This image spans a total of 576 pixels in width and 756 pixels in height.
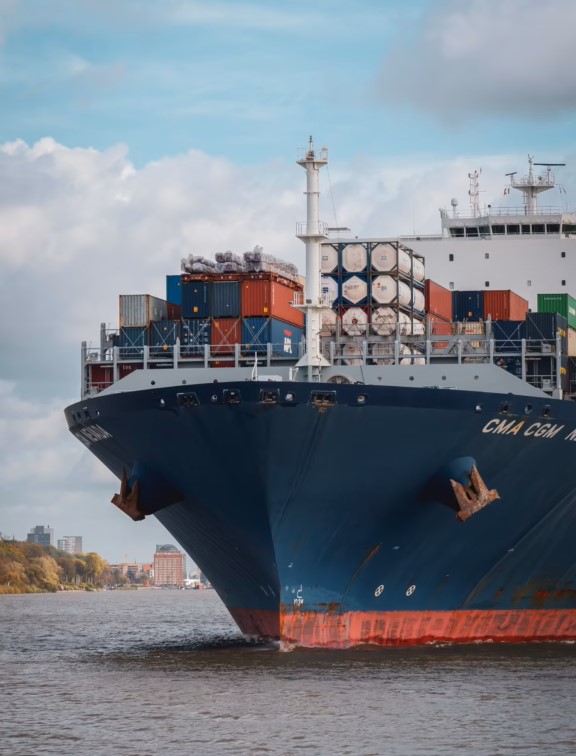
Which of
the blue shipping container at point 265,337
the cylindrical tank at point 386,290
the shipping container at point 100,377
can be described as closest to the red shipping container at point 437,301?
the cylindrical tank at point 386,290

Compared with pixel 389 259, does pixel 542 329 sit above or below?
below

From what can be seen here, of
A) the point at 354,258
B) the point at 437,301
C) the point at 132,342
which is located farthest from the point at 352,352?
the point at 132,342

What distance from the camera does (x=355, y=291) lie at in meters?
34.5

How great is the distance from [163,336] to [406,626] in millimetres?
9405

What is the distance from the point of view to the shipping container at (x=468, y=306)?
1471 inches

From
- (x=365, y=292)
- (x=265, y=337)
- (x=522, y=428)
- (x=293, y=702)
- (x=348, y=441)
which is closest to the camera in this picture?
(x=293, y=702)

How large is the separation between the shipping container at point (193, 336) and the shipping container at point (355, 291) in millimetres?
3444

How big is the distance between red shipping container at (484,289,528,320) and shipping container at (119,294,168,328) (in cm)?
871

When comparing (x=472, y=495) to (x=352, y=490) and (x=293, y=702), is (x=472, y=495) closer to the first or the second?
(x=352, y=490)

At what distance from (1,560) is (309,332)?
11281cm

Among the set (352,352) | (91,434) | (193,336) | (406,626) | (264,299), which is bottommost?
(406,626)

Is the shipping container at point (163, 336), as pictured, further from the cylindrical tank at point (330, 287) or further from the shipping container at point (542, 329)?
the shipping container at point (542, 329)

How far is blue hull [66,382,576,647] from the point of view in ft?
93.2

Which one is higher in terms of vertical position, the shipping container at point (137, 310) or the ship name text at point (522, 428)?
the shipping container at point (137, 310)
